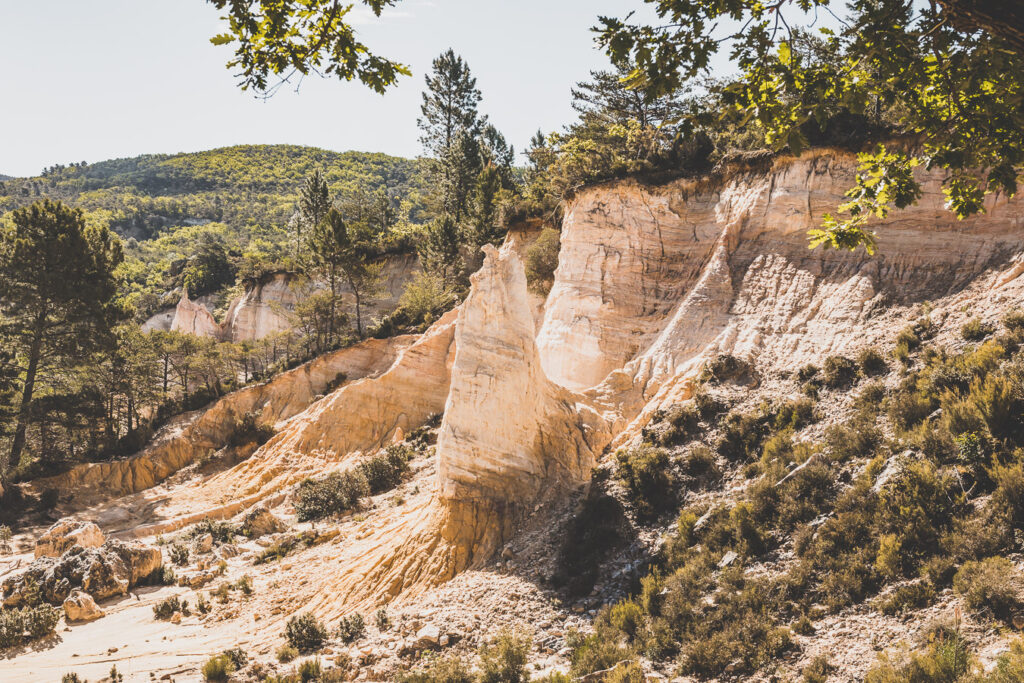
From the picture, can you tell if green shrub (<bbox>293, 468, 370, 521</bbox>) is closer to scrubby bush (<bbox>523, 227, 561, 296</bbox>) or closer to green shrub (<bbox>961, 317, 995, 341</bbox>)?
scrubby bush (<bbox>523, 227, 561, 296</bbox>)

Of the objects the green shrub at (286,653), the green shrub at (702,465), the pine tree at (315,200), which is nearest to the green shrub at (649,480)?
the green shrub at (702,465)

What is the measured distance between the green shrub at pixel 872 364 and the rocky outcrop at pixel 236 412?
75.0 feet

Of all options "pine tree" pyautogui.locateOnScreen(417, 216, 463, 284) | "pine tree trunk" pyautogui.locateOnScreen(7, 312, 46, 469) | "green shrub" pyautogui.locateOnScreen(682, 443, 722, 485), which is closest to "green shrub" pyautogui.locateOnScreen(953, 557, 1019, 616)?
"green shrub" pyautogui.locateOnScreen(682, 443, 722, 485)

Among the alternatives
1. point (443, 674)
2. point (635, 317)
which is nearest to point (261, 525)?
point (443, 674)

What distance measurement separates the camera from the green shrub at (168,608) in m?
14.1

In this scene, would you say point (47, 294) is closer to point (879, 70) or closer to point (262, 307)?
point (262, 307)

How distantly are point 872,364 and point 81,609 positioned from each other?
17951 millimetres

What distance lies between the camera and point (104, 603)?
15.4 metres

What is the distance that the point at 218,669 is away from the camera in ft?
33.8

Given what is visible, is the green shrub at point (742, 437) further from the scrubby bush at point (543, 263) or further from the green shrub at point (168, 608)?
the scrubby bush at point (543, 263)

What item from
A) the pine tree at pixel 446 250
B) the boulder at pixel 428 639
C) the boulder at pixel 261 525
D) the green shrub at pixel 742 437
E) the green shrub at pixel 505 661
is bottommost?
the boulder at pixel 261 525

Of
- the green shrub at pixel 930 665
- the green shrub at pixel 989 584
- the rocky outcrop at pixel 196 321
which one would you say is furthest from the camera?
the rocky outcrop at pixel 196 321

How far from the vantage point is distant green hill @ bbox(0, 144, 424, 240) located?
95750 millimetres

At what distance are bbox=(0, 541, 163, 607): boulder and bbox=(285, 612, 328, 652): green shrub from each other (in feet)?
23.4
